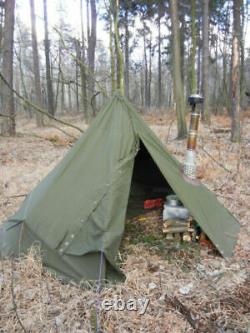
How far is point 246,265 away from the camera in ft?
10.9

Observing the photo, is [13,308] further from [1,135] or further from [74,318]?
[1,135]

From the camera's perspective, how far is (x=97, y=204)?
314cm

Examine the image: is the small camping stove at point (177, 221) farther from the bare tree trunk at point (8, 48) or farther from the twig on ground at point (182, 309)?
the bare tree trunk at point (8, 48)

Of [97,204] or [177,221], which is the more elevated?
[97,204]

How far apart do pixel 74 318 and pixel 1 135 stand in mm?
9240

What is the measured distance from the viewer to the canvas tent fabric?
2988 millimetres

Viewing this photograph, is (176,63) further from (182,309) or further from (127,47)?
(127,47)

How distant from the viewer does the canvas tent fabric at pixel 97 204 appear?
2988 mm

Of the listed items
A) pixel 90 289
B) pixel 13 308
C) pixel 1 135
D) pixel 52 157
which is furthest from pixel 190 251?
pixel 1 135

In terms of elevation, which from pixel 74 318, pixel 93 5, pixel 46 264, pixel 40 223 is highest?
pixel 93 5

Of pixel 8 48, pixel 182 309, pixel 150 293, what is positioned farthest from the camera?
pixel 8 48

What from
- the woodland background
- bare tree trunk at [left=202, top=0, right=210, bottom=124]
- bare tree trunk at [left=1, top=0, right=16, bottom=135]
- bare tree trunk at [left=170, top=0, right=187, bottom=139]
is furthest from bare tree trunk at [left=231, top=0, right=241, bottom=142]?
bare tree trunk at [left=1, top=0, right=16, bottom=135]

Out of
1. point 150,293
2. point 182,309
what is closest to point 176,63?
point 150,293

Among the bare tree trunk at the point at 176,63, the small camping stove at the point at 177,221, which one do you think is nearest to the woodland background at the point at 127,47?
the bare tree trunk at the point at 176,63
